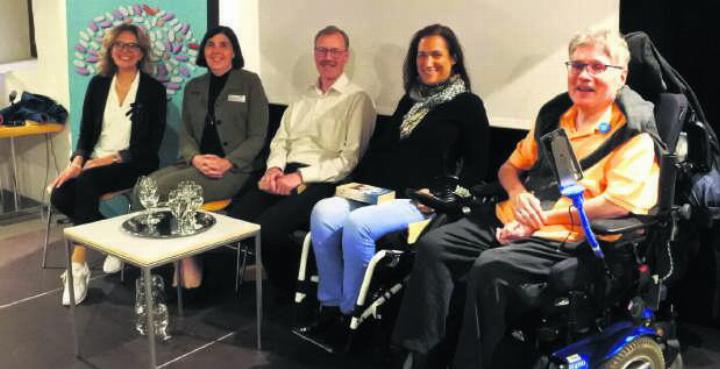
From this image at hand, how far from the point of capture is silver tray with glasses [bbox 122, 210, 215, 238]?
269cm

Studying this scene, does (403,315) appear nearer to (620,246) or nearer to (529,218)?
(529,218)

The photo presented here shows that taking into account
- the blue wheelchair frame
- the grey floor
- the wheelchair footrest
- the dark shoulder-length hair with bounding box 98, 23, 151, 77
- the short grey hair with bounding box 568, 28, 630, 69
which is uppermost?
the short grey hair with bounding box 568, 28, 630, 69

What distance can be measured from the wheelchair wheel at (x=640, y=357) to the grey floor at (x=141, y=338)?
497 mm

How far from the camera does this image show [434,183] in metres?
2.92

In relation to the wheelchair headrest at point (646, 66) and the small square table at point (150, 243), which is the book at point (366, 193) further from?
the wheelchair headrest at point (646, 66)

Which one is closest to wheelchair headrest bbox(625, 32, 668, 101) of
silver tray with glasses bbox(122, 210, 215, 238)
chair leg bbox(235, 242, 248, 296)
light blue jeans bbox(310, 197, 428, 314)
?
light blue jeans bbox(310, 197, 428, 314)

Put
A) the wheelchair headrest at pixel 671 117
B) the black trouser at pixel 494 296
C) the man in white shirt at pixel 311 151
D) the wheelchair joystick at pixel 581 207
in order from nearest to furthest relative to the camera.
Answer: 1. the wheelchair joystick at pixel 581 207
2. the black trouser at pixel 494 296
3. the wheelchair headrest at pixel 671 117
4. the man in white shirt at pixel 311 151

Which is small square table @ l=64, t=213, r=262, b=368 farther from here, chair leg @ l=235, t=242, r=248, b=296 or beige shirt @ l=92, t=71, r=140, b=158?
beige shirt @ l=92, t=71, r=140, b=158

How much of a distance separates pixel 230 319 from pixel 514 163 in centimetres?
146

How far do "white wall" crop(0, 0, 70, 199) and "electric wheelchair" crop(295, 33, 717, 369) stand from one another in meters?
3.82

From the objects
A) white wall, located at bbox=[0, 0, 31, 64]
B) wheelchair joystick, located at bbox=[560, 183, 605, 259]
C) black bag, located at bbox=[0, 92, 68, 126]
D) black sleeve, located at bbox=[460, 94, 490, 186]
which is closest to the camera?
wheelchair joystick, located at bbox=[560, 183, 605, 259]

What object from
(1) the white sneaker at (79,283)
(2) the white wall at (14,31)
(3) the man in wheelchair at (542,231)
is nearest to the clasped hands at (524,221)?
(3) the man in wheelchair at (542,231)

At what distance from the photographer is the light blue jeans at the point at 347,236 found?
107 inches

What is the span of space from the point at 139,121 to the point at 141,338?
4.41 ft
